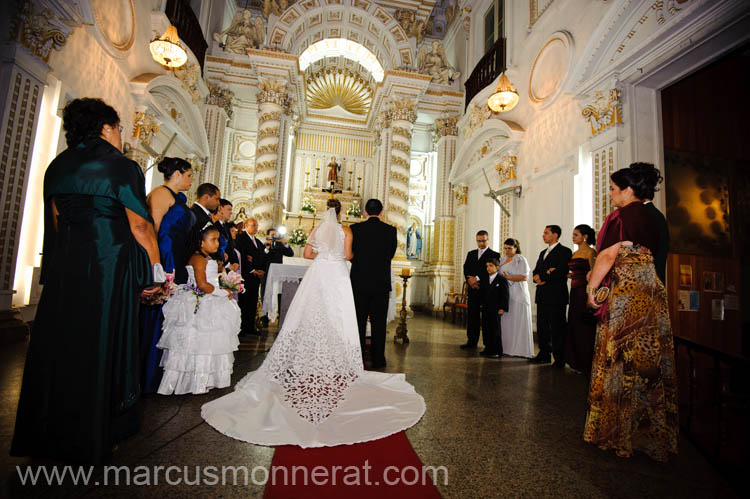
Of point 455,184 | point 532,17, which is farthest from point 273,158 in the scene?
point 532,17

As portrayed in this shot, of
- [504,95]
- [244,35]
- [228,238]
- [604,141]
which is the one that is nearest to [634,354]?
[228,238]

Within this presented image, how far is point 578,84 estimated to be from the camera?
595cm

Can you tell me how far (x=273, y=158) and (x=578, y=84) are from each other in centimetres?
811

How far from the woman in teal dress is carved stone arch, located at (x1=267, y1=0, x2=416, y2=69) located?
10589 mm

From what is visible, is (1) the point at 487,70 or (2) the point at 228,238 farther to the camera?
(1) the point at 487,70

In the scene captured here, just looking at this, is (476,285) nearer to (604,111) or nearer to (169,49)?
(604,111)

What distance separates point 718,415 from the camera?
6.61 feet

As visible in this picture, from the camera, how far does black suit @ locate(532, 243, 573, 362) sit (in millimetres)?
4719

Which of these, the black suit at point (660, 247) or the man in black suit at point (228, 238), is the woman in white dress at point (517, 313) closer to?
the black suit at point (660, 247)

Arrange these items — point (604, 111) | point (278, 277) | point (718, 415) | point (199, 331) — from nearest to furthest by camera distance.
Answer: point (718, 415), point (199, 331), point (278, 277), point (604, 111)

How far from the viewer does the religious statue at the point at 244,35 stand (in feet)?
35.5

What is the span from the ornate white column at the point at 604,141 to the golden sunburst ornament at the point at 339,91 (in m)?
10.1

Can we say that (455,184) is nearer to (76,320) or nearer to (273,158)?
(273,158)

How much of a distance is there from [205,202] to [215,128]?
8.63 metres
